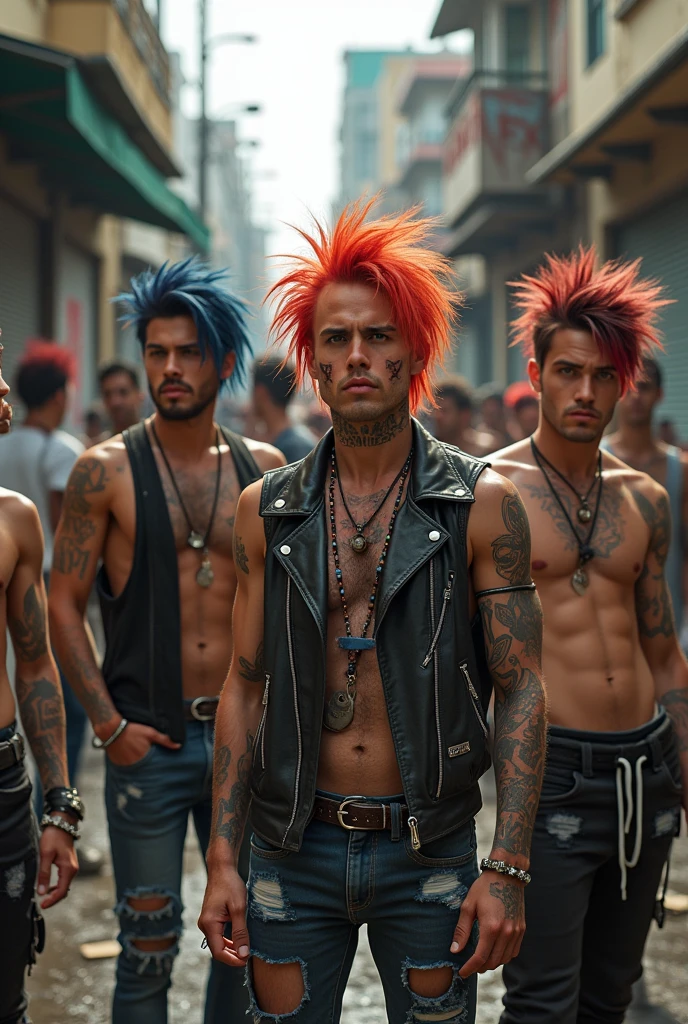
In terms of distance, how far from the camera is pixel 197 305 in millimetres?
4496

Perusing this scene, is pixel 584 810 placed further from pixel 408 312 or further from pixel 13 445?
pixel 13 445

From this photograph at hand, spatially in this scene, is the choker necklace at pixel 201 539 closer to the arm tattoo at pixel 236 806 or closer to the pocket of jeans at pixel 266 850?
the arm tattoo at pixel 236 806

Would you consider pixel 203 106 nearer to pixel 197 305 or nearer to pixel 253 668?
pixel 197 305

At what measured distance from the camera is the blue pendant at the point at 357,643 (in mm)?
2887

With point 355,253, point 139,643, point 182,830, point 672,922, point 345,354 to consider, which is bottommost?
point 672,922

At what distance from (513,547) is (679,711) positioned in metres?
1.29

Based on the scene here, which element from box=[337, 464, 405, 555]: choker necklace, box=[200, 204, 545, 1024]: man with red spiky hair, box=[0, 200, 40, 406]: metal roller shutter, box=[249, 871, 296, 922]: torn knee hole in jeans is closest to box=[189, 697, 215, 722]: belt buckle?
box=[200, 204, 545, 1024]: man with red spiky hair

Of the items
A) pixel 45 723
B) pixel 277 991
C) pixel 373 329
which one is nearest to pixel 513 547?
pixel 373 329

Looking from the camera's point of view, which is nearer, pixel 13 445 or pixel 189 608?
pixel 189 608

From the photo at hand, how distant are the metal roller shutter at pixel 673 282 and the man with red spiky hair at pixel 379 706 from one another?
9.30 m

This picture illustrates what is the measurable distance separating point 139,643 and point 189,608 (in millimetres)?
200

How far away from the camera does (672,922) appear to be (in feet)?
18.5

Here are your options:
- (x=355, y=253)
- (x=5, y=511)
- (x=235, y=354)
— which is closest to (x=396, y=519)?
(x=355, y=253)

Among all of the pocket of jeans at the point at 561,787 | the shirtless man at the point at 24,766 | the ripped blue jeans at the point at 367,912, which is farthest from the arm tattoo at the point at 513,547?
the shirtless man at the point at 24,766
